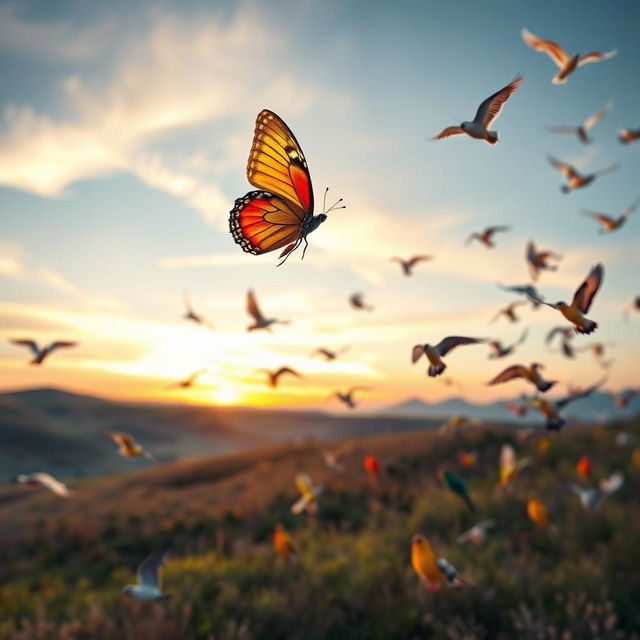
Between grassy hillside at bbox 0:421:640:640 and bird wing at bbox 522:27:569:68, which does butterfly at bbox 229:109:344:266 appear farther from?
grassy hillside at bbox 0:421:640:640

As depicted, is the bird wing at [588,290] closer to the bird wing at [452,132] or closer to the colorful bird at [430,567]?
the bird wing at [452,132]

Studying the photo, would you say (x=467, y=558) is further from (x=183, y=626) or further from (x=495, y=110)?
(x=495, y=110)

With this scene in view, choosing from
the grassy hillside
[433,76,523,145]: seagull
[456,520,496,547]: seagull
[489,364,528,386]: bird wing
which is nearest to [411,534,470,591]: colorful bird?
[489,364,528,386]: bird wing

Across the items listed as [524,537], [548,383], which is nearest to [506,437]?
[524,537]

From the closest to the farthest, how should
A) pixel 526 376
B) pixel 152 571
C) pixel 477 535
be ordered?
pixel 526 376 < pixel 152 571 < pixel 477 535

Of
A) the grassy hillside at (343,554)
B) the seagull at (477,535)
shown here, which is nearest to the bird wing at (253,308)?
the seagull at (477,535)

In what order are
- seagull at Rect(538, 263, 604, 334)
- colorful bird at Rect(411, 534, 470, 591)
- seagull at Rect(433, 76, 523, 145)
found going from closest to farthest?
seagull at Rect(538, 263, 604, 334) < seagull at Rect(433, 76, 523, 145) < colorful bird at Rect(411, 534, 470, 591)

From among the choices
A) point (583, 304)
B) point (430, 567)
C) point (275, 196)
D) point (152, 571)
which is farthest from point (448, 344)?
point (152, 571)

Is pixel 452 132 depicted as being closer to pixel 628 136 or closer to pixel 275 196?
pixel 275 196
